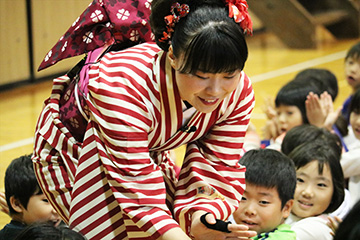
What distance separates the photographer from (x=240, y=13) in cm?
152

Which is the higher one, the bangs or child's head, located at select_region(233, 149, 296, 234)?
the bangs

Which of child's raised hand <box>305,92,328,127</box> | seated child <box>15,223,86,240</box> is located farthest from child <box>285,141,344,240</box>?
seated child <box>15,223,86,240</box>

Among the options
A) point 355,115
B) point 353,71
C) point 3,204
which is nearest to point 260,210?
point 3,204

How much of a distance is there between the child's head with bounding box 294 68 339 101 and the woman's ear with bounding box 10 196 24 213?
5.69 feet

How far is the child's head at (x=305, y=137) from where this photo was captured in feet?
8.93

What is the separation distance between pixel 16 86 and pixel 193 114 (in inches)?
151

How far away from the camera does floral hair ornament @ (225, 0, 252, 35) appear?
1.51m

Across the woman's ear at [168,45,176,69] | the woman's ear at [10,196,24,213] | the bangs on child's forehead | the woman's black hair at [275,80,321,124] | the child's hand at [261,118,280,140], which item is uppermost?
the woman's ear at [168,45,176,69]

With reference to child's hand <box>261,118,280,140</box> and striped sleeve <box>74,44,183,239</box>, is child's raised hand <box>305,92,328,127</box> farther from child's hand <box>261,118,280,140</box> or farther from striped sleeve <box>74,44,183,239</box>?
striped sleeve <box>74,44,183,239</box>

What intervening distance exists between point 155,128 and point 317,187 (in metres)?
1.00

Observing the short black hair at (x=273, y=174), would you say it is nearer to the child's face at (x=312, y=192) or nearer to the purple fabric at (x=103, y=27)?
the child's face at (x=312, y=192)

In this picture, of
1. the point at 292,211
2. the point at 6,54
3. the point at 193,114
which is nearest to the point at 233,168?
the point at 193,114

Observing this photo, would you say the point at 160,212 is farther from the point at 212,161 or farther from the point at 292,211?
the point at 292,211

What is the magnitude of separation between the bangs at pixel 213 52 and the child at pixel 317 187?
1028 mm
